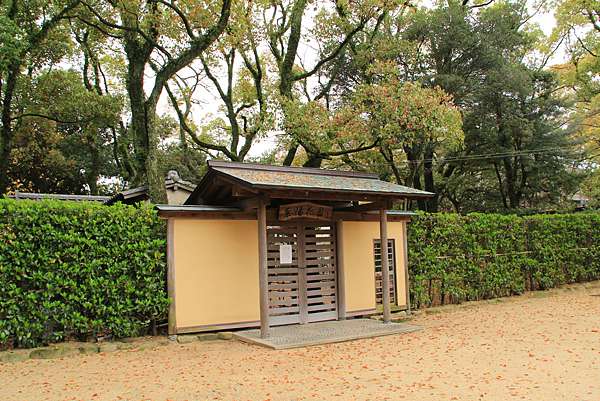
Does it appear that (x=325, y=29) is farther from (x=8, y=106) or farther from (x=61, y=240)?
(x=61, y=240)

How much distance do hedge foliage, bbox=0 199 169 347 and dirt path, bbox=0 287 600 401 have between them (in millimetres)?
597

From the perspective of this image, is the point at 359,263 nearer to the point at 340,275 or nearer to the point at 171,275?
the point at 340,275

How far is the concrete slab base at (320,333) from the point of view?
752cm

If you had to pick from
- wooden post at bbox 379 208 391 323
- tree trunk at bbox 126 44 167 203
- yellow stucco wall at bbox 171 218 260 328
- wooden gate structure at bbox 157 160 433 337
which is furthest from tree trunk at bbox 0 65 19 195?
wooden post at bbox 379 208 391 323

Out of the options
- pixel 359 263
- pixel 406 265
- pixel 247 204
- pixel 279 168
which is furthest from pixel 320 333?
pixel 406 265

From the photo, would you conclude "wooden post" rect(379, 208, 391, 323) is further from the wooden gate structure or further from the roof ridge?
the roof ridge

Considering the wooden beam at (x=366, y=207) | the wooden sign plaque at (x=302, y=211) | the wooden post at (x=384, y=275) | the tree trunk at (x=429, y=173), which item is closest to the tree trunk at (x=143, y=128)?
the wooden sign plaque at (x=302, y=211)

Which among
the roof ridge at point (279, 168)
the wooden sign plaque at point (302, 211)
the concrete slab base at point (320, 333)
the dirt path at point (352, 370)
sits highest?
the roof ridge at point (279, 168)

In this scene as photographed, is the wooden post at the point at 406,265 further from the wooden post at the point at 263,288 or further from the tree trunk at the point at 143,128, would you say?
the tree trunk at the point at 143,128

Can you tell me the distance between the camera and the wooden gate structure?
805 centimetres

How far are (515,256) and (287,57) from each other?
9.18m

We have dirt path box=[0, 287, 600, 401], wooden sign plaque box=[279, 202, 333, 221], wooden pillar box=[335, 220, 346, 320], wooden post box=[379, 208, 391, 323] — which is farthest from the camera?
wooden pillar box=[335, 220, 346, 320]

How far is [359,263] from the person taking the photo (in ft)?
33.4

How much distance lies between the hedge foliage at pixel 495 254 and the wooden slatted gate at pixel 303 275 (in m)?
2.31
